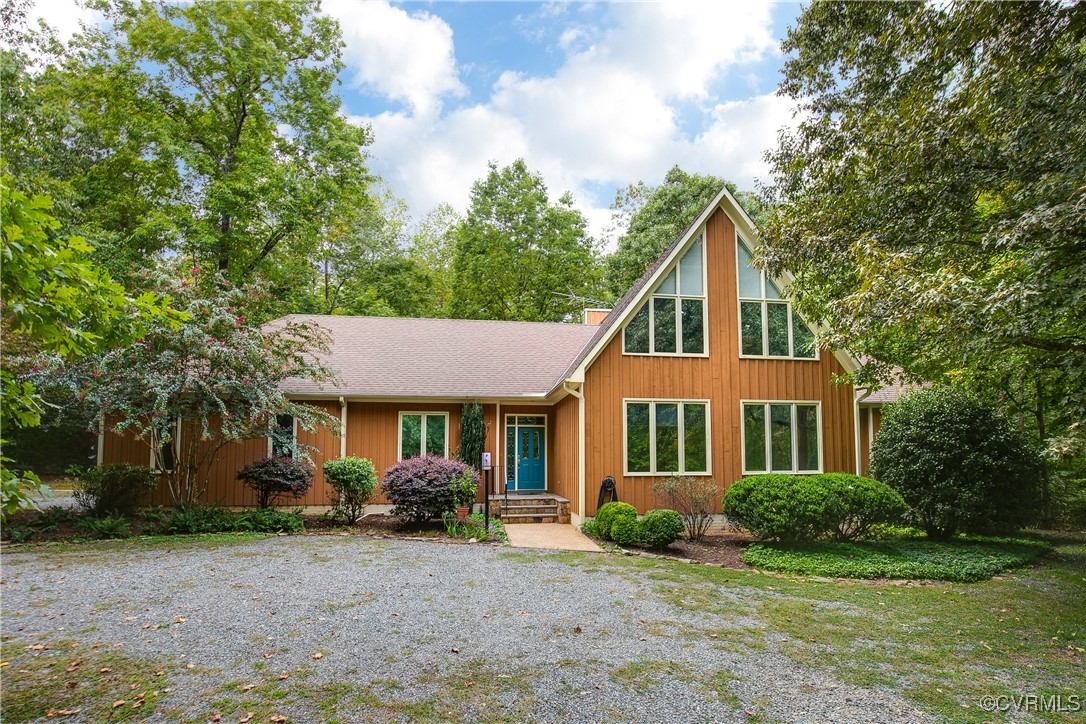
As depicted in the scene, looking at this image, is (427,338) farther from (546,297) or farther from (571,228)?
A: (571,228)

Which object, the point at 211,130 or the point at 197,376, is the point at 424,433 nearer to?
the point at 197,376

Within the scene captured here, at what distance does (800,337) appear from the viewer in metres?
12.6

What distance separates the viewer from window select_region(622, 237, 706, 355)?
39.8ft

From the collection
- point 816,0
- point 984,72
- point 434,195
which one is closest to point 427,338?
point 816,0

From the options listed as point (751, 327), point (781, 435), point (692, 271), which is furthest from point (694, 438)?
point (692, 271)

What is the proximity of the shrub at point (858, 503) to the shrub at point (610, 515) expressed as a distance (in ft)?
10.3

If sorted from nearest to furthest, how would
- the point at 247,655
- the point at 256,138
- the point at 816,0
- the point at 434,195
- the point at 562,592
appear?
the point at 247,655 → the point at 562,592 → the point at 816,0 → the point at 256,138 → the point at 434,195

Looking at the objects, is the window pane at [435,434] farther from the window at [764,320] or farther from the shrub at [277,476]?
the window at [764,320]

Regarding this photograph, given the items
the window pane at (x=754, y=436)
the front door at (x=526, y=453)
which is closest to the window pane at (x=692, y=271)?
the window pane at (x=754, y=436)

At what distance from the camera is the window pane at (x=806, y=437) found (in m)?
12.3

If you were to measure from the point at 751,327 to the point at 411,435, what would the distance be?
8.19 metres

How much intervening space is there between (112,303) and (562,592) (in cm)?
551

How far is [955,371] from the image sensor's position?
10516mm

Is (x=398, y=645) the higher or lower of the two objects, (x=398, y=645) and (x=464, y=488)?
the lower
